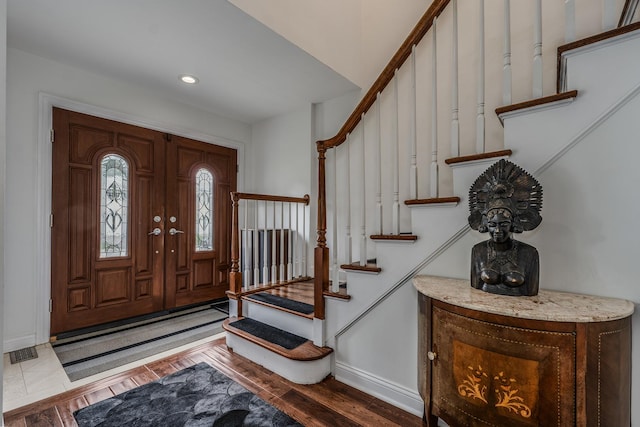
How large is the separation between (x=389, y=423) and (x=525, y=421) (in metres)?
0.76

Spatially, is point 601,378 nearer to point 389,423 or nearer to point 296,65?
point 389,423

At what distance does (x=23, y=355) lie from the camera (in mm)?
2283

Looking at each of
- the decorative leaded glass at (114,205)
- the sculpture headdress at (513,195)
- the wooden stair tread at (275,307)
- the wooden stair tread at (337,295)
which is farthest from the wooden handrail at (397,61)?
the decorative leaded glass at (114,205)

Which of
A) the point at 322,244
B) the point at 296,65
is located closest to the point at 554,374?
the point at 322,244

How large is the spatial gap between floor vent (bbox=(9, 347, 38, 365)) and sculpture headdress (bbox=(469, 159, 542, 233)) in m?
3.37

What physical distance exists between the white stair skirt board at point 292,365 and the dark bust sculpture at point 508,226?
123 cm

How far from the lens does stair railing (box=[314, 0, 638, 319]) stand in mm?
1682

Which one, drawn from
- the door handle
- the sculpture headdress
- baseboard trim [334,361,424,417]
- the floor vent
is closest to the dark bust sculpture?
the sculpture headdress

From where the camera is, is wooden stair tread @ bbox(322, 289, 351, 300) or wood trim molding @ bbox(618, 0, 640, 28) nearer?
wood trim molding @ bbox(618, 0, 640, 28)

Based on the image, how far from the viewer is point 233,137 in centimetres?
391

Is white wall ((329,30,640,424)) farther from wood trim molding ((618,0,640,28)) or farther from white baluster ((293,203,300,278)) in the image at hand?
white baluster ((293,203,300,278))

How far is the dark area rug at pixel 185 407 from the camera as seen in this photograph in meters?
1.56

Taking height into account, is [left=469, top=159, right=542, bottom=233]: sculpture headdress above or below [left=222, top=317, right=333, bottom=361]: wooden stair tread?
above

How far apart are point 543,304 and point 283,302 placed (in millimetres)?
1792
